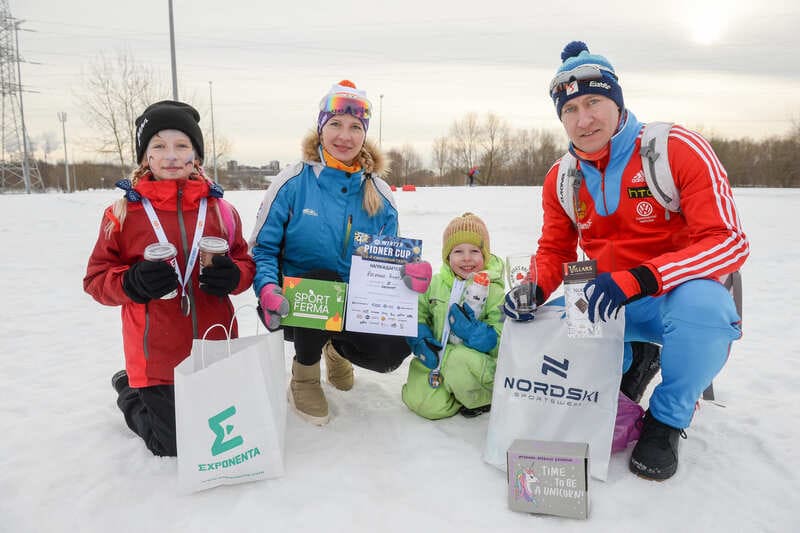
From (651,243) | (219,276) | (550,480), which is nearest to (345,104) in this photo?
(219,276)

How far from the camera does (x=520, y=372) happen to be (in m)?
2.31

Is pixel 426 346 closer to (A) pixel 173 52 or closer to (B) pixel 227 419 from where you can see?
(B) pixel 227 419

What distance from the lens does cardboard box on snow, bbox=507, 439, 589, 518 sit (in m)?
1.91

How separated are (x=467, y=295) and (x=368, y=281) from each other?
24.2 inches

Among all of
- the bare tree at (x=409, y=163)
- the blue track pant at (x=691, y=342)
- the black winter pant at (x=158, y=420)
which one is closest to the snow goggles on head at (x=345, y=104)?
the black winter pant at (x=158, y=420)

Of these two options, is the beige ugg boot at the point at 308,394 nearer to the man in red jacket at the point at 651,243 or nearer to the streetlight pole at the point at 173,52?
the man in red jacket at the point at 651,243

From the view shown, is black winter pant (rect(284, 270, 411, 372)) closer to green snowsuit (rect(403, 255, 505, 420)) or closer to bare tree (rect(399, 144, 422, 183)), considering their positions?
green snowsuit (rect(403, 255, 505, 420))

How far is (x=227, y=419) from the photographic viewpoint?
204 centimetres

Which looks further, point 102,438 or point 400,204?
point 400,204

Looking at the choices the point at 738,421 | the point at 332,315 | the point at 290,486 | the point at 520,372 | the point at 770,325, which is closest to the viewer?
the point at 290,486

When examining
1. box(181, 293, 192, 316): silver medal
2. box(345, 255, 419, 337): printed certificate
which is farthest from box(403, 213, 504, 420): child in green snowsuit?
box(181, 293, 192, 316): silver medal

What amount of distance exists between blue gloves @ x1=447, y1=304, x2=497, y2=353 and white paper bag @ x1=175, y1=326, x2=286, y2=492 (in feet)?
3.38

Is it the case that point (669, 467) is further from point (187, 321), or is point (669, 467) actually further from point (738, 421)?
point (187, 321)

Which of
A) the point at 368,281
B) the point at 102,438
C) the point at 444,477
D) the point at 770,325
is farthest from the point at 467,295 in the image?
the point at 770,325
